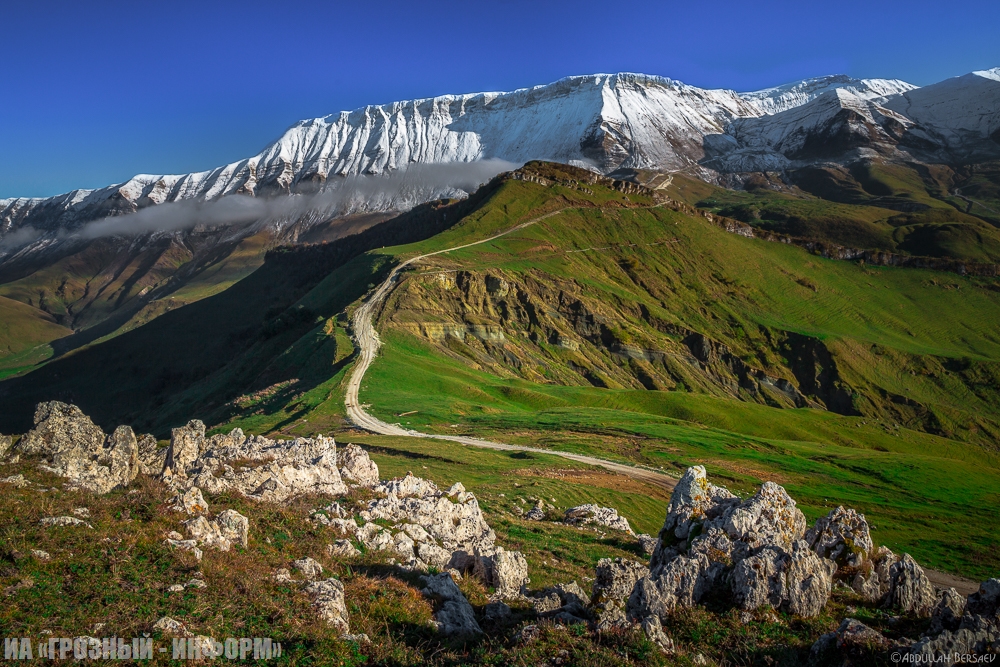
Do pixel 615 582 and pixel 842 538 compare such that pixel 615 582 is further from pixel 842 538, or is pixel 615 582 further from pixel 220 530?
pixel 220 530

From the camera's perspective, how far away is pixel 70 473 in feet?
52.6

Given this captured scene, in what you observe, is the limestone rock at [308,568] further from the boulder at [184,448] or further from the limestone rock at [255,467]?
the boulder at [184,448]

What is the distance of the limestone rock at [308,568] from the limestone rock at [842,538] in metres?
13.9

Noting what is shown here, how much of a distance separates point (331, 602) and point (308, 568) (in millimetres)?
1914

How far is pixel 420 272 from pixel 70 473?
243 ft

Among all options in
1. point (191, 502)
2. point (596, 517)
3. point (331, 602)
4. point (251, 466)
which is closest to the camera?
point (331, 602)

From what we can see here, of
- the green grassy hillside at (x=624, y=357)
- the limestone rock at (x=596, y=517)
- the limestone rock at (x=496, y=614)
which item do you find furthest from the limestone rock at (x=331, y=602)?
the green grassy hillside at (x=624, y=357)

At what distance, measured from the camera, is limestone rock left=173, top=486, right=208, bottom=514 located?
1520 cm

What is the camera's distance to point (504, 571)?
53.8 feet

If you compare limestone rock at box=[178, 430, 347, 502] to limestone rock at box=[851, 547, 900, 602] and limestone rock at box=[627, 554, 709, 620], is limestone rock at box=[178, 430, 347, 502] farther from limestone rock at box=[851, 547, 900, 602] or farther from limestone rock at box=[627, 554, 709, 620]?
limestone rock at box=[851, 547, 900, 602]

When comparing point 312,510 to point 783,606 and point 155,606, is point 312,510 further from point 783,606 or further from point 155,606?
point 783,606

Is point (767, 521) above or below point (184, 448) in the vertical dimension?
below

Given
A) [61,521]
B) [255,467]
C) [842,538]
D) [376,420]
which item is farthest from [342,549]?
[376,420]

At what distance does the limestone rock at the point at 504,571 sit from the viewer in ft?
53.4
